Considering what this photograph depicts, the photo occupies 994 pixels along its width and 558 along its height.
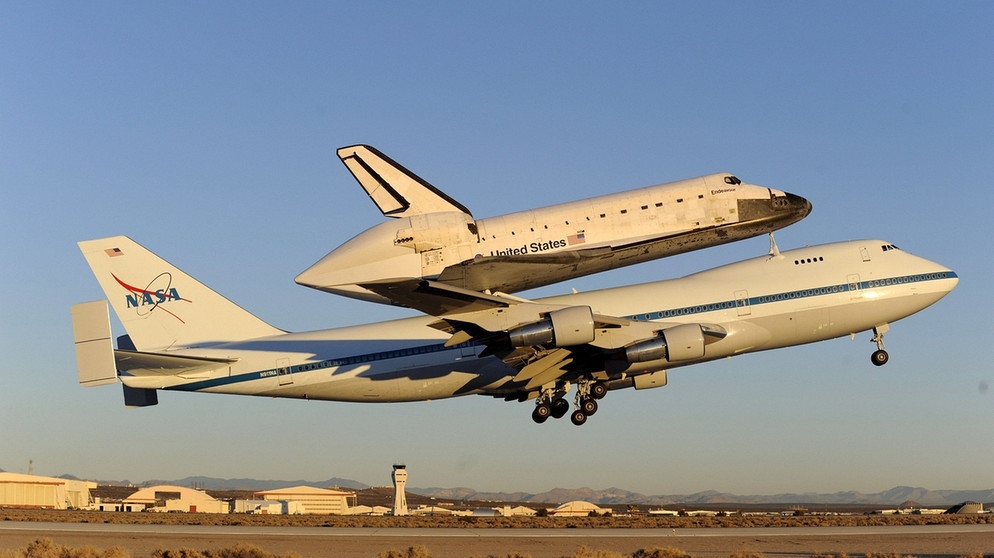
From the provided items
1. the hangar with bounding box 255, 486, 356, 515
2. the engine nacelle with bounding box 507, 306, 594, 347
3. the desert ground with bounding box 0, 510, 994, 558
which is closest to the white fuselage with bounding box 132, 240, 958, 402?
the engine nacelle with bounding box 507, 306, 594, 347

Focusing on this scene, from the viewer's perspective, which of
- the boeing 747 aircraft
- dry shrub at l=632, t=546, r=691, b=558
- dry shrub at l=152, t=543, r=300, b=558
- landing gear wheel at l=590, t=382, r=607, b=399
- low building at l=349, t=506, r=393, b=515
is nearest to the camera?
dry shrub at l=632, t=546, r=691, b=558

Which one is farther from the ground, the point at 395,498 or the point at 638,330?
the point at 638,330

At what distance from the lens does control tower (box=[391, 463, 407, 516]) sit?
221 ft

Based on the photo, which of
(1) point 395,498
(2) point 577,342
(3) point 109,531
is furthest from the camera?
(1) point 395,498

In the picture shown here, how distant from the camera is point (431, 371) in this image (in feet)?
140

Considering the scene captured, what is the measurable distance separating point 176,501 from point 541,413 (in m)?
47.7

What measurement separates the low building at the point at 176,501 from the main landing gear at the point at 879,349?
54.6m

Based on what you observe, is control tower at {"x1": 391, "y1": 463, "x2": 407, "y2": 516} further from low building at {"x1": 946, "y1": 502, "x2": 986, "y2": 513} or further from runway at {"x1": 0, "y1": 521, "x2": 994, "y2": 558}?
low building at {"x1": 946, "y1": 502, "x2": 986, "y2": 513}

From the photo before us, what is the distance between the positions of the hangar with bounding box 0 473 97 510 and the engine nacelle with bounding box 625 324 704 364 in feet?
186

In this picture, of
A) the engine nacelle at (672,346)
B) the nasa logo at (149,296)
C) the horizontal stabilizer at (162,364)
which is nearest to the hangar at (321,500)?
the nasa logo at (149,296)

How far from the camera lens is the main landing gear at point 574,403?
42406 millimetres

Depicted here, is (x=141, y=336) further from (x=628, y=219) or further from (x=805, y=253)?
(x=805, y=253)

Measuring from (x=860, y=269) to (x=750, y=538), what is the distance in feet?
40.0

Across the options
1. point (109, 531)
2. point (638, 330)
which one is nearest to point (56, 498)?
point (109, 531)
